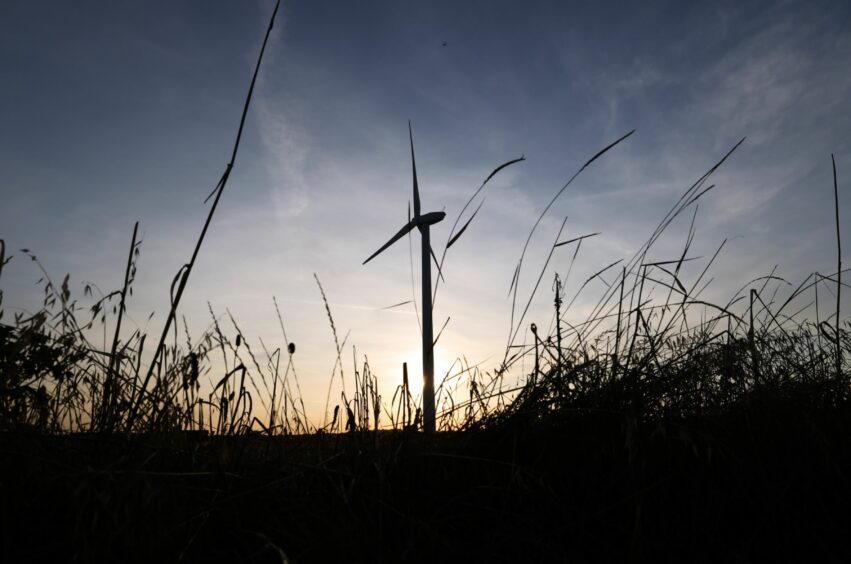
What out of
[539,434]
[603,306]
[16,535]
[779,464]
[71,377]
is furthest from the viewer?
[603,306]

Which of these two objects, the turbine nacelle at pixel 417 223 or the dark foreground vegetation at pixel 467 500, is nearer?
the dark foreground vegetation at pixel 467 500

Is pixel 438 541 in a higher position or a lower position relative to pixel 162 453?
lower

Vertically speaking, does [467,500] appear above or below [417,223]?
below

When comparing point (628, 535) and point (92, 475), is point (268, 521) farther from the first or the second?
point (628, 535)

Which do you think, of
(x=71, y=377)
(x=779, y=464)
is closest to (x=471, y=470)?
Result: (x=779, y=464)

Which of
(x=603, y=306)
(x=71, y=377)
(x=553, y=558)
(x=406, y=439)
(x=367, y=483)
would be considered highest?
(x=603, y=306)

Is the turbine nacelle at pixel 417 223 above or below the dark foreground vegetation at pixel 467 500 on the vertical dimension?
above

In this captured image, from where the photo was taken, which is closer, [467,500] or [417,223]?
[467,500]

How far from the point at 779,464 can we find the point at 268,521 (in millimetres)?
1590

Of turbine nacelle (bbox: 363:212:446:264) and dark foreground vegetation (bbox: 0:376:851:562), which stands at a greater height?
turbine nacelle (bbox: 363:212:446:264)

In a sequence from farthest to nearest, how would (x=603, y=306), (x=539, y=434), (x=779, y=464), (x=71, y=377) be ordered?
(x=603, y=306)
(x=71, y=377)
(x=539, y=434)
(x=779, y=464)

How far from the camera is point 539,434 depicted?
204 cm

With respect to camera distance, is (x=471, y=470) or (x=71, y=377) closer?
(x=471, y=470)

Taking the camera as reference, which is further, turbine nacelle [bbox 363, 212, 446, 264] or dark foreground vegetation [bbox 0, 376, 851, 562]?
turbine nacelle [bbox 363, 212, 446, 264]
